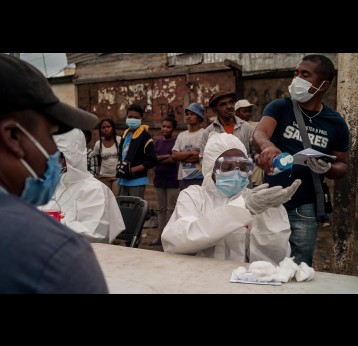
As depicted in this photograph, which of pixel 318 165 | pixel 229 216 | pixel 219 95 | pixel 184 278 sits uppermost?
pixel 219 95

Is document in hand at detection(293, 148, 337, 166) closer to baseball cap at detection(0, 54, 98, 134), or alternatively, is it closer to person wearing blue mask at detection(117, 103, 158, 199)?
baseball cap at detection(0, 54, 98, 134)

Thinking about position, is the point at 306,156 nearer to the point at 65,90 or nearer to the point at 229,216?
the point at 229,216

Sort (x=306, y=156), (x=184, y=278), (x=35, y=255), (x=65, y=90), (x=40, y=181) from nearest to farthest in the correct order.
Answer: (x=35, y=255)
(x=40, y=181)
(x=184, y=278)
(x=306, y=156)
(x=65, y=90)

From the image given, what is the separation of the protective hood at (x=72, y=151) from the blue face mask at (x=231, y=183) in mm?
1241

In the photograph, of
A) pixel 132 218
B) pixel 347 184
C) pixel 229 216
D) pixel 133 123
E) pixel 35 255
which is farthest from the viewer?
pixel 133 123

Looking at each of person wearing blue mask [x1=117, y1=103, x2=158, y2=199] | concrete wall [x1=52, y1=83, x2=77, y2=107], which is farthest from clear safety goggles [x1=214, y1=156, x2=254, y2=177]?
concrete wall [x1=52, y1=83, x2=77, y2=107]

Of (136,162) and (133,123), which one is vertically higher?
(133,123)

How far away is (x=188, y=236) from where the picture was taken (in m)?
2.36

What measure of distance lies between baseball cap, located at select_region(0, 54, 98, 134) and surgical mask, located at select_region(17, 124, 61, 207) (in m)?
0.06

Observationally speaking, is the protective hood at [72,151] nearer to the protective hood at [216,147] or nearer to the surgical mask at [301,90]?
the protective hood at [216,147]

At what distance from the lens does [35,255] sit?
807 millimetres

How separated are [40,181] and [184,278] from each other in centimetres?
112

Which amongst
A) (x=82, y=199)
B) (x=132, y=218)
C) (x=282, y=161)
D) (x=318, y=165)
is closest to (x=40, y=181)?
(x=282, y=161)

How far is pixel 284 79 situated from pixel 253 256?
16.1ft
